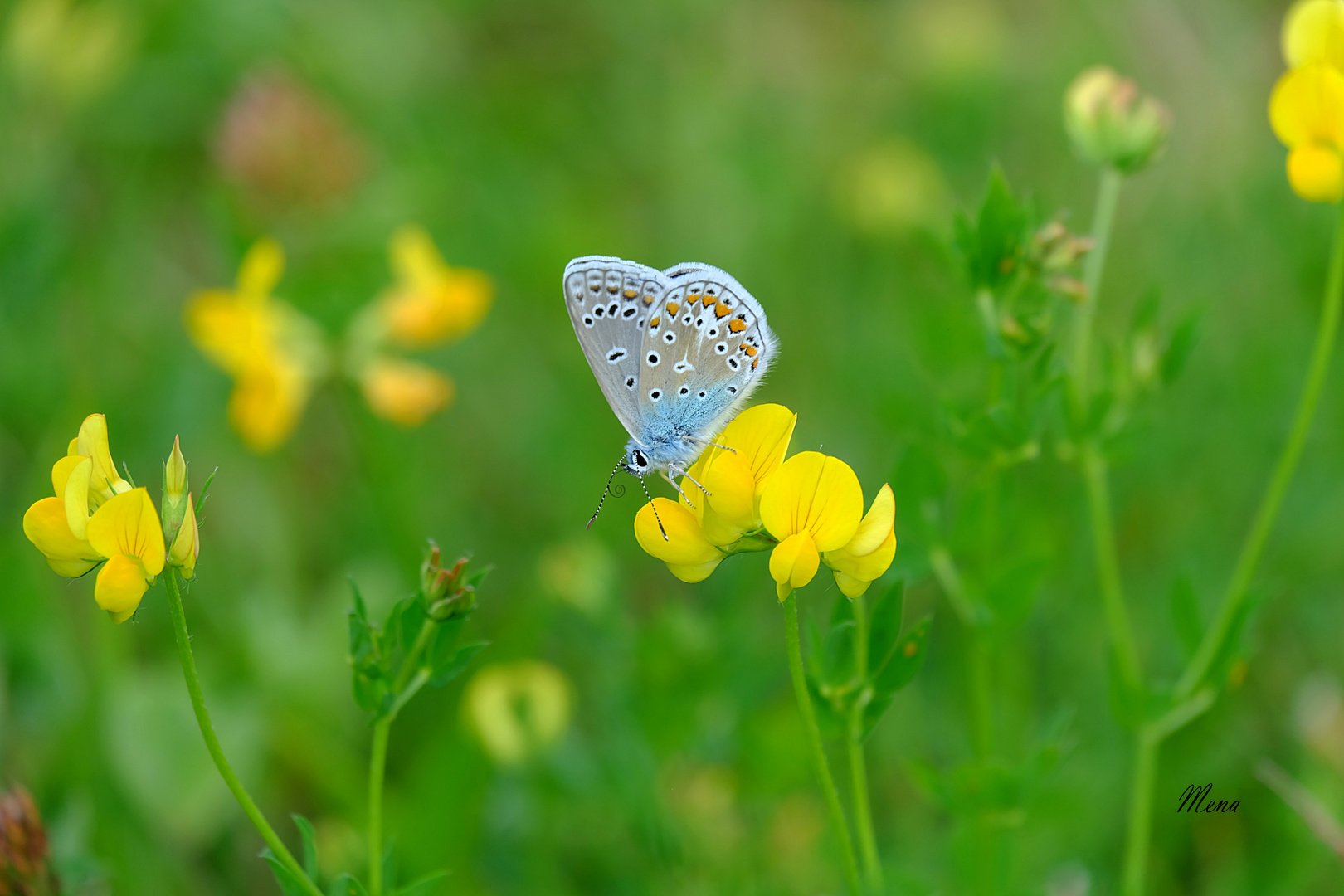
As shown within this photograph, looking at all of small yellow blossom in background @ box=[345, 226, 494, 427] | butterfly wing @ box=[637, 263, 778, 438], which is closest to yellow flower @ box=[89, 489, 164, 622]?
butterfly wing @ box=[637, 263, 778, 438]

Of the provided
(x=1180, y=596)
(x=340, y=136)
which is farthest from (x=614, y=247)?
(x=1180, y=596)

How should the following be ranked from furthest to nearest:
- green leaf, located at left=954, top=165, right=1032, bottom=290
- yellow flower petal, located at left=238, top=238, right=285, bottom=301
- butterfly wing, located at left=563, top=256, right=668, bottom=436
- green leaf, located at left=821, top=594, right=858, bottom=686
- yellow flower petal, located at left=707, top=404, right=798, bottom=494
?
yellow flower petal, located at left=238, top=238, right=285, bottom=301 < butterfly wing, located at left=563, top=256, right=668, bottom=436 < green leaf, located at left=954, top=165, right=1032, bottom=290 < yellow flower petal, located at left=707, top=404, right=798, bottom=494 < green leaf, located at left=821, top=594, right=858, bottom=686

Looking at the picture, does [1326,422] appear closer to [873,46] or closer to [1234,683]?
[1234,683]

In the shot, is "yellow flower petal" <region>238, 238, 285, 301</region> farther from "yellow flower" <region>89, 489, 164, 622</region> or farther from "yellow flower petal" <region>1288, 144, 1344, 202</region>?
"yellow flower petal" <region>1288, 144, 1344, 202</region>

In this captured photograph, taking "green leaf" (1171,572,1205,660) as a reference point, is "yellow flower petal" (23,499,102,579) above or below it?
above

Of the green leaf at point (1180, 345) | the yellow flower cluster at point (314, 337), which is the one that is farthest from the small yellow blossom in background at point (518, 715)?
the green leaf at point (1180, 345)
